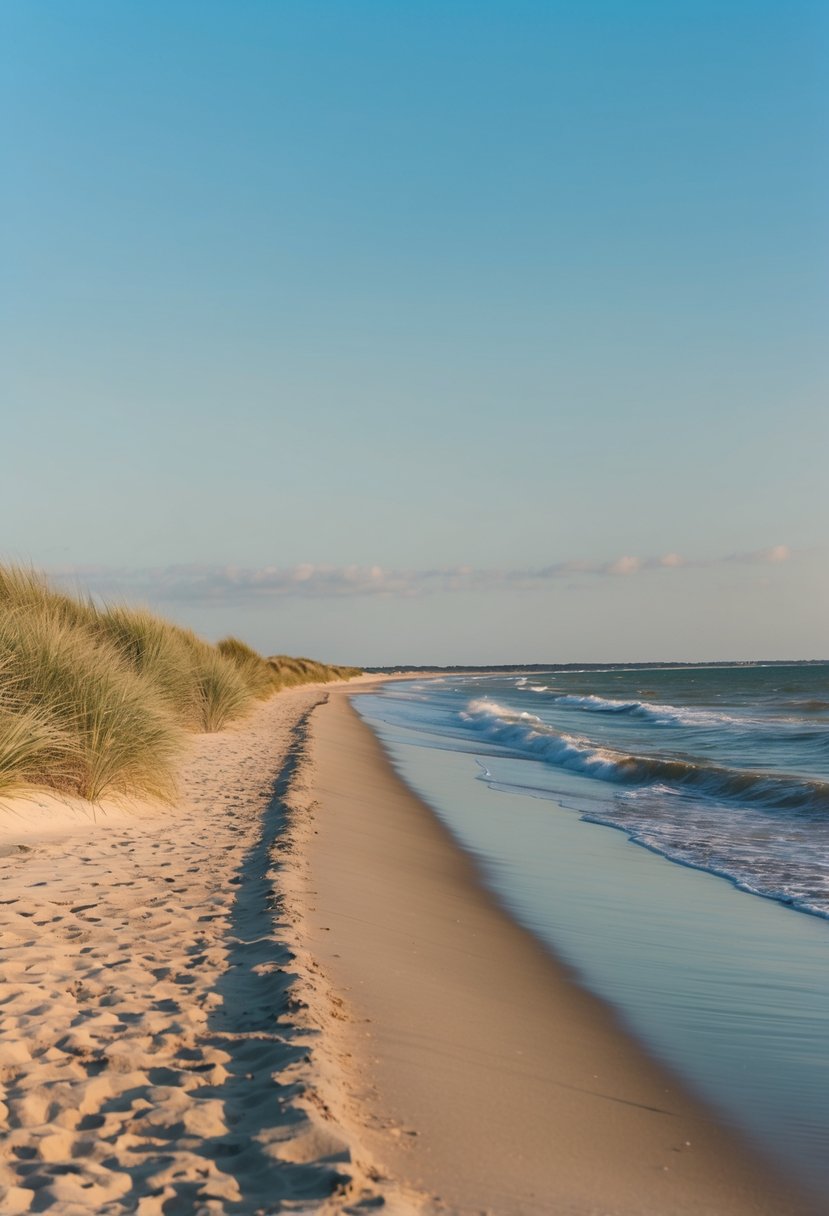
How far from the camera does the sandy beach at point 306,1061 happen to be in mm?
2793

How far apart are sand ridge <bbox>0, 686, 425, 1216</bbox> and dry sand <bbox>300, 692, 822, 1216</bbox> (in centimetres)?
26

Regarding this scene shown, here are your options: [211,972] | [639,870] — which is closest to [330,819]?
[639,870]

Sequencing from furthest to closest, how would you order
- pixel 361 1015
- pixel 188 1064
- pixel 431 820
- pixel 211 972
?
pixel 431 820
pixel 211 972
pixel 361 1015
pixel 188 1064

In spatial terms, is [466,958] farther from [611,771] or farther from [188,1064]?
[611,771]

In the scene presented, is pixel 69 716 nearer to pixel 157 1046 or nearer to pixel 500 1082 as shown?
pixel 157 1046

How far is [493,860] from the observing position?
8773 mm

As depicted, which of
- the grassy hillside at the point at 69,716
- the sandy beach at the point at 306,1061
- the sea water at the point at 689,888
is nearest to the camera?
the sandy beach at the point at 306,1061

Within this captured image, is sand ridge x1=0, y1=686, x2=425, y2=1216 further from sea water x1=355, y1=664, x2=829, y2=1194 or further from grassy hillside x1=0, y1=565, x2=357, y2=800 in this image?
sea water x1=355, y1=664, x2=829, y2=1194

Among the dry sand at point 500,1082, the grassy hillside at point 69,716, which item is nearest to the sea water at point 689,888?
the dry sand at point 500,1082

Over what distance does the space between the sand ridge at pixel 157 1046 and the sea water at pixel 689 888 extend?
1810 mm

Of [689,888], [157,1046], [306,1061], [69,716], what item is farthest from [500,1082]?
[69,716]

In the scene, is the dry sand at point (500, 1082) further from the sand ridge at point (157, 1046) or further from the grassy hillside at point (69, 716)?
the grassy hillside at point (69, 716)

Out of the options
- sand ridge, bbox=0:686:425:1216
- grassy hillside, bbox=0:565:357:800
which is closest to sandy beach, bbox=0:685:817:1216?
sand ridge, bbox=0:686:425:1216

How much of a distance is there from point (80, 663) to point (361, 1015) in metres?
6.00
